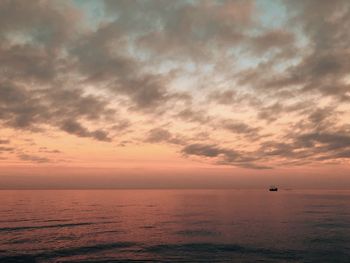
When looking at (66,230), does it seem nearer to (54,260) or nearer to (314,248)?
(54,260)

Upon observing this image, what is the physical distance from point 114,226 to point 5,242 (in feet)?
81.7

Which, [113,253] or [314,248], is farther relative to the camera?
[314,248]

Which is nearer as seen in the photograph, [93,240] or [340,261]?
[340,261]

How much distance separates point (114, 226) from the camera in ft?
241

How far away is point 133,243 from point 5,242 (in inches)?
831

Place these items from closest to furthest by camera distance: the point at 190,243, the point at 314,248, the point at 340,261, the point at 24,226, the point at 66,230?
the point at 340,261 < the point at 314,248 < the point at 190,243 < the point at 66,230 < the point at 24,226

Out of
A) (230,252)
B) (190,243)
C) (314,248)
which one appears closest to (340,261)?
(314,248)

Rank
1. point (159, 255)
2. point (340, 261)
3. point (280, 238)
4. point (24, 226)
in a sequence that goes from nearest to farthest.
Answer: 1. point (340, 261)
2. point (159, 255)
3. point (280, 238)
4. point (24, 226)

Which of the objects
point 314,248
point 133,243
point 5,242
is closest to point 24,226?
point 5,242

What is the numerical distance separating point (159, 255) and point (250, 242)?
16.9 m

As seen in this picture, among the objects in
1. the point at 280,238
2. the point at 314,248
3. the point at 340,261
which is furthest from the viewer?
the point at 280,238

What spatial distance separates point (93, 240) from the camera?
5562cm

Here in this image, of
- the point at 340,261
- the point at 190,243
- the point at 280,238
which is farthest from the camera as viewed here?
the point at 280,238

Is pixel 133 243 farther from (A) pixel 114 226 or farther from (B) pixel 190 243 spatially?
(A) pixel 114 226
